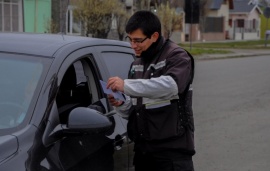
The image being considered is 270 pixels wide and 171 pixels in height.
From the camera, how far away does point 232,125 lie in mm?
9852

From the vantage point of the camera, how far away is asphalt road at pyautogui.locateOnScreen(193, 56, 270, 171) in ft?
23.7

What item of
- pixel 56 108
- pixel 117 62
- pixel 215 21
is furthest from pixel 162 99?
pixel 215 21

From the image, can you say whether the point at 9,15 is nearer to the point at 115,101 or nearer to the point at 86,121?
the point at 115,101

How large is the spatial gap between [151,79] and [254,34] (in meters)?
65.0

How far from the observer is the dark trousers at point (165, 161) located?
350cm

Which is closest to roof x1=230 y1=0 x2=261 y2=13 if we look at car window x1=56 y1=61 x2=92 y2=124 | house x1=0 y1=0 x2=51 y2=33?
house x1=0 y1=0 x2=51 y2=33

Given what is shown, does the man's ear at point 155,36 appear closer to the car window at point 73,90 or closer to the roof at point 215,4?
the car window at point 73,90

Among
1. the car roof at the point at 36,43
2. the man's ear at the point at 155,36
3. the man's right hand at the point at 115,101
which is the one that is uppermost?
the man's ear at the point at 155,36

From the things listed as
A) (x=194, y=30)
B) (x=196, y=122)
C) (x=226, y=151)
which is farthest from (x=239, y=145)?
(x=194, y=30)

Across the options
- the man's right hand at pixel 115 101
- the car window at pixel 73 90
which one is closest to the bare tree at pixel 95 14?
the car window at pixel 73 90

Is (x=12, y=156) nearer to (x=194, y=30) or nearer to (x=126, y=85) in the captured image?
(x=126, y=85)

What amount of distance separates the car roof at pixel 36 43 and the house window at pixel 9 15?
68.6 ft

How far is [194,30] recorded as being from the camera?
53062 millimetres

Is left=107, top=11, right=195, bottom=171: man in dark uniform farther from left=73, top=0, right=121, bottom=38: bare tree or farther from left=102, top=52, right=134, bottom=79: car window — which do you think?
left=73, top=0, right=121, bottom=38: bare tree
